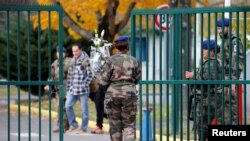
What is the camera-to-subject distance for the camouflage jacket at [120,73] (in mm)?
12445

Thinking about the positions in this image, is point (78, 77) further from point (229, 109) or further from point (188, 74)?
point (229, 109)

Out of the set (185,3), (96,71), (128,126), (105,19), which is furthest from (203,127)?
(105,19)

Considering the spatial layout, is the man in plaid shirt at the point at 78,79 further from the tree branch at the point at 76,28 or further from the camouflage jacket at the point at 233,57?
the tree branch at the point at 76,28

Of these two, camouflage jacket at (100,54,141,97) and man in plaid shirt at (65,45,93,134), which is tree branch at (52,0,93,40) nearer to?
man in plaid shirt at (65,45,93,134)

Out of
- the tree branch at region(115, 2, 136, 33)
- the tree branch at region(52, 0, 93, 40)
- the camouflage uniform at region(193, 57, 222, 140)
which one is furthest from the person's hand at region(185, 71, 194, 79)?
the tree branch at region(115, 2, 136, 33)

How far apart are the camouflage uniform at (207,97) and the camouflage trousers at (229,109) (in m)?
0.09

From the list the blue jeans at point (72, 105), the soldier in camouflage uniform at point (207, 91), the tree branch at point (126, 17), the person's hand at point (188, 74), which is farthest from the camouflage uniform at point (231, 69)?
the tree branch at point (126, 17)

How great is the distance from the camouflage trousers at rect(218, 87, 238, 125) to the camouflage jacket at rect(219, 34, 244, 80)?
0.24 m

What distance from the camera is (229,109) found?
1239cm

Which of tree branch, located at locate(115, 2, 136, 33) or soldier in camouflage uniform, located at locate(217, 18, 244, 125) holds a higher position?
tree branch, located at locate(115, 2, 136, 33)

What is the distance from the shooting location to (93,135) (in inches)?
696

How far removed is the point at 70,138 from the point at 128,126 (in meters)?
4.78

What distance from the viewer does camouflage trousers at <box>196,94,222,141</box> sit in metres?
12.5

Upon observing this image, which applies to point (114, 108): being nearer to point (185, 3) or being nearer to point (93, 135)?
point (93, 135)
